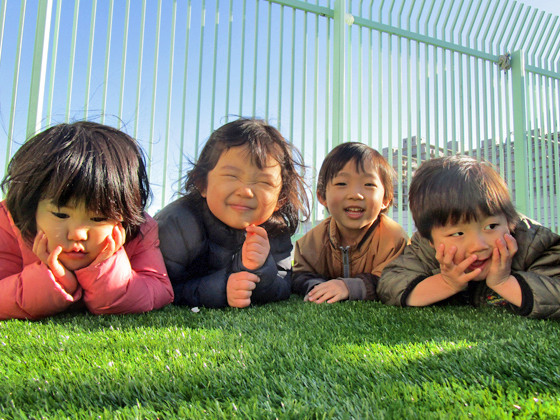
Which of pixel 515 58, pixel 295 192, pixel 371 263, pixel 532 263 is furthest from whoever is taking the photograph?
pixel 515 58

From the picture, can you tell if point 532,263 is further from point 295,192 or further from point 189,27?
point 189,27

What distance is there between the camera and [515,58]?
5.49 meters

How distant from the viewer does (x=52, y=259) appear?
4.87 ft

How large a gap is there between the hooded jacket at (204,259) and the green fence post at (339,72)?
2.38m

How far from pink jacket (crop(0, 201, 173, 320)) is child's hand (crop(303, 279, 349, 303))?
2.34ft

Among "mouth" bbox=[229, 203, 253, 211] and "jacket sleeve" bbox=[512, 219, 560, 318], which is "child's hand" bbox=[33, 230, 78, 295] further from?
"jacket sleeve" bbox=[512, 219, 560, 318]

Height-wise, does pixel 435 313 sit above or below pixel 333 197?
below

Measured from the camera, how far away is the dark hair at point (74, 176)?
60.6 inches

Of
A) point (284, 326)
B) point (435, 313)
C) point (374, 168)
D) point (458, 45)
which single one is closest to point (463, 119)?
point (458, 45)

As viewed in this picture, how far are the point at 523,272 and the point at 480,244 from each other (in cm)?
20

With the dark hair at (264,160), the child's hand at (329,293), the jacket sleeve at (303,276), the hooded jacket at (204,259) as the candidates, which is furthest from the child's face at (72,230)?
the jacket sleeve at (303,276)

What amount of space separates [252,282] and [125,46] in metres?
2.62

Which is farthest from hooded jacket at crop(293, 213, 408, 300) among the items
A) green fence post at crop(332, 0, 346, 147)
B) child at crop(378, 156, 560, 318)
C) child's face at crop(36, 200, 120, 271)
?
green fence post at crop(332, 0, 346, 147)

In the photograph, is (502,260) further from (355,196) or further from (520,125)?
(520,125)
